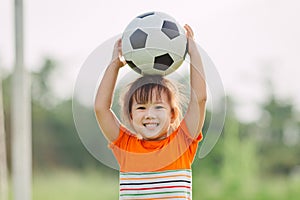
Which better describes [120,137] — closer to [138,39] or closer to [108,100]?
[108,100]

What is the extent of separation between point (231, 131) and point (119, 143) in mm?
10204

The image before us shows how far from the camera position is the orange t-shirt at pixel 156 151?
109 inches

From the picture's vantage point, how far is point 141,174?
2.78 m

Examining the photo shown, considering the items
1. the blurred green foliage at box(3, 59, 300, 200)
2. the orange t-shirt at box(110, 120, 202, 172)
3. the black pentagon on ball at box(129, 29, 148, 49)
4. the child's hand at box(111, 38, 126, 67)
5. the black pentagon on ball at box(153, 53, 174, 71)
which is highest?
the blurred green foliage at box(3, 59, 300, 200)

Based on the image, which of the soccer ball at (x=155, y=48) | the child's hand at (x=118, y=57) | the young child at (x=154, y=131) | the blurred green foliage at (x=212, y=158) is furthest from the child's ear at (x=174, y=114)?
the blurred green foliage at (x=212, y=158)

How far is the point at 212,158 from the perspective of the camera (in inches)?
528

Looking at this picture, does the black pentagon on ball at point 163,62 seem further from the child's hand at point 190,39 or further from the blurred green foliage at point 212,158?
the blurred green foliage at point 212,158

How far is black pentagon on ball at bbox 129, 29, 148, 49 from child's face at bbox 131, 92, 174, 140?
20 cm

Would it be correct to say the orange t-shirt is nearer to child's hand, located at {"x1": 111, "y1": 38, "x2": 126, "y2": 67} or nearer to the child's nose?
the child's nose

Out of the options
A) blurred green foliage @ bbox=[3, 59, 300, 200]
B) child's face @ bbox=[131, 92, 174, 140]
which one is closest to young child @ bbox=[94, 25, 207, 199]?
child's face @ bbox=[131, 92, 174, 140]

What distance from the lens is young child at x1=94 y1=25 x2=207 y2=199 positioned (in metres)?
2.77

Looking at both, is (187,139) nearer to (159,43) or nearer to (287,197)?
(159,43)

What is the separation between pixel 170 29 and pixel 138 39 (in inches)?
4.8

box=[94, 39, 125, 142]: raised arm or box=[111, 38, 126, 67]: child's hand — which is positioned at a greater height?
box=[111, 38, 126, 67]: child's hand
